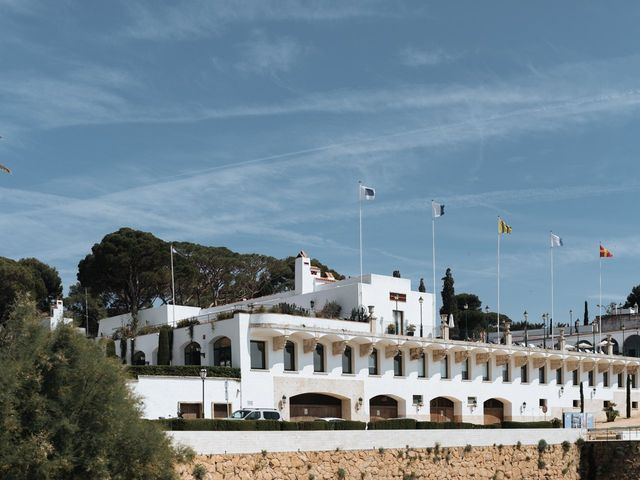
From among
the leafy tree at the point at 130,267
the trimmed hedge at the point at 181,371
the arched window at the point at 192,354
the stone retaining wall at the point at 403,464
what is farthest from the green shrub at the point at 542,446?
the leafy tree at the point at 130,267

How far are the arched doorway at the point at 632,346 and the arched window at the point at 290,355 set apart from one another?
153ft

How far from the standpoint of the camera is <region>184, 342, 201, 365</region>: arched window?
2078 inches

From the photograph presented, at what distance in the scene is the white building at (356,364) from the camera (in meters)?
49.3

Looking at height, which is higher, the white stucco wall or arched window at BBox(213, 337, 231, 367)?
arched window at BBox(213, 337, 231, 367)

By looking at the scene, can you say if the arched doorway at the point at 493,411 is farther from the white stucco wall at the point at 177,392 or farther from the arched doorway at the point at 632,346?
the arched doorway at the point at 632,346

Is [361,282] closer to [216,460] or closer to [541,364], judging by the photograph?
[541,364]

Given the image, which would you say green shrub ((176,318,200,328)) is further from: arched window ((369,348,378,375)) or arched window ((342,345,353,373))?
arched window ((369,348,378,375))

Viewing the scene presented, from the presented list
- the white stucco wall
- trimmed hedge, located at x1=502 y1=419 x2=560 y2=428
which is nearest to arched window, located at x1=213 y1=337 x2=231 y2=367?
the white stucco wall

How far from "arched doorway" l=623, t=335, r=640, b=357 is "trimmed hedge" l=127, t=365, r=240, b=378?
5085 centimetres

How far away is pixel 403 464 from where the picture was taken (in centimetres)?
3888

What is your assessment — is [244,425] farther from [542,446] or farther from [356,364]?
[356,364]

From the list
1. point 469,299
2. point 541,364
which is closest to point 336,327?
point 541,364

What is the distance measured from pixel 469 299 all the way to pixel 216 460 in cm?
9847

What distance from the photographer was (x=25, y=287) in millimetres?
77375
